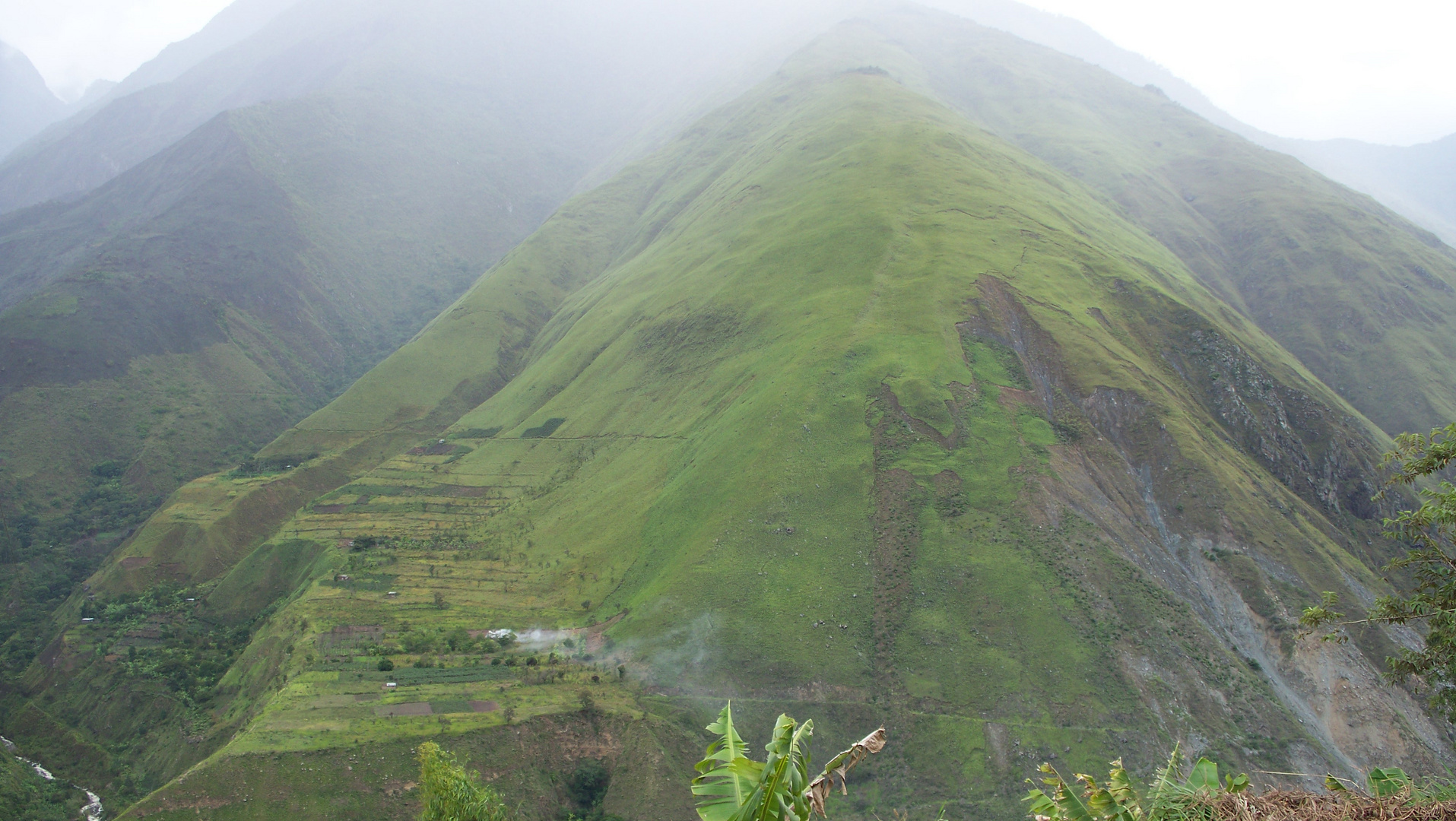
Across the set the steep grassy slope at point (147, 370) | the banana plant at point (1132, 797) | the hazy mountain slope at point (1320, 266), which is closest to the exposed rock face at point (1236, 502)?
the banana plant at point (1132, 797)

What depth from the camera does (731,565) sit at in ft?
190

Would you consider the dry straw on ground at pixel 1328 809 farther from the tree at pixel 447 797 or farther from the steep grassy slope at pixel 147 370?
the steep grassy slope at pixel 147 370

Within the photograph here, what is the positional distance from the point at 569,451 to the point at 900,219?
177 feet

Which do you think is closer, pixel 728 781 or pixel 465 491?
pixel 728 781

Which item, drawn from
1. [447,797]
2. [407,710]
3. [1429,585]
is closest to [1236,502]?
[1429,585]

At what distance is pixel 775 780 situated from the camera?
30.3 feet

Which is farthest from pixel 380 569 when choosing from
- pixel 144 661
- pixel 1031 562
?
pixel 1031 562

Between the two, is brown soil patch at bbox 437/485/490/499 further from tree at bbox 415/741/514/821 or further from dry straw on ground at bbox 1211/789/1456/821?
dry straw on ground at bbox 1211/789/1456/821

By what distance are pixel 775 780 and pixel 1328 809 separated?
22.7ft

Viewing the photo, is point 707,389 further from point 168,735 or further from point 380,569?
point 168,735

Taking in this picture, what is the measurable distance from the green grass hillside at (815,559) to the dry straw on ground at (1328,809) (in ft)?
122

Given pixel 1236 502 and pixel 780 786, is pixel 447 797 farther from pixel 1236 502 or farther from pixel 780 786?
pixel 1236 502

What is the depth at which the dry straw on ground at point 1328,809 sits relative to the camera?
8750 mm

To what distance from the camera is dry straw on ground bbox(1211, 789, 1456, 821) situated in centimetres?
875
